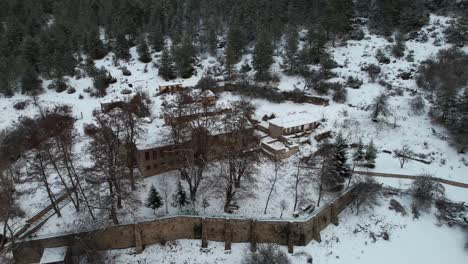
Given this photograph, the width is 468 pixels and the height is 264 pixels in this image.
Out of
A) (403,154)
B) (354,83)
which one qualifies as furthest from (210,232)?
(354,83)

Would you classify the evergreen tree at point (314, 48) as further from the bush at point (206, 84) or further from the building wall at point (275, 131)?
the building wall at point (275, 131)

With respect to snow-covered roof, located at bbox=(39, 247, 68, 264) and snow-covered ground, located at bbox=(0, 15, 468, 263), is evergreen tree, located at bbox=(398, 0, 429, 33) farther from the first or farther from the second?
snow-covered roof, located at bbox=(39, 247, 68, 264)

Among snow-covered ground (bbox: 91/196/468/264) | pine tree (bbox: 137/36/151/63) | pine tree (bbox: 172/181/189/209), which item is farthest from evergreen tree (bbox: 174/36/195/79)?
snow-covered ground (bbox: 91/196/468/264)

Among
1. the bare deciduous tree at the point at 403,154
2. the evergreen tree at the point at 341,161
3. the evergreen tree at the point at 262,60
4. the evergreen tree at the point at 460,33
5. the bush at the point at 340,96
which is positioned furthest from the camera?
the evergreen tree at the point at 262,60

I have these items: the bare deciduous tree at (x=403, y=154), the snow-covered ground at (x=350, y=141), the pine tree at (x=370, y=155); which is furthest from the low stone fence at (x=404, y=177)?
the bare deciduous tree at (x=403, y=154)

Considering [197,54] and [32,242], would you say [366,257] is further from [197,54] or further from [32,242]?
[197,54]

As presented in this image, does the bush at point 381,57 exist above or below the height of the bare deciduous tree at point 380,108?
above
